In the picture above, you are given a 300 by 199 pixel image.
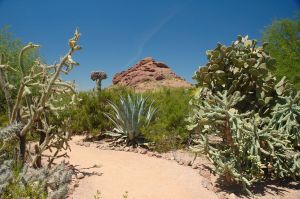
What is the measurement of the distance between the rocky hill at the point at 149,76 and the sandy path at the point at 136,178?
4689 cm

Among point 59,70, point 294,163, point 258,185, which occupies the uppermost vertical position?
point 59,70

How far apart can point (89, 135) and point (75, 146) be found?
1.42 m

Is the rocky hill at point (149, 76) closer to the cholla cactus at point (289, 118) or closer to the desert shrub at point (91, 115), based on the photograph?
the desert shrub at point (91, 115)

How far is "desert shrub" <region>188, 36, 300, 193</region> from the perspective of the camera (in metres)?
4.98

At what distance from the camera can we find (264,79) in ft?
18.9

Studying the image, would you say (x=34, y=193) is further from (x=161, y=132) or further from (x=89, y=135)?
(x=89, y=135)

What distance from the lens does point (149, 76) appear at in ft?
194

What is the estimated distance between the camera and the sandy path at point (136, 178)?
4766mm

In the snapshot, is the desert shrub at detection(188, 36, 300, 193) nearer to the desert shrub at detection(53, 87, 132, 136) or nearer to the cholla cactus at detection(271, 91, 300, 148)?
the cholla cactus at detection(271, 91, 300, 148)

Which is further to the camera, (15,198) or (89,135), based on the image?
(89,135)

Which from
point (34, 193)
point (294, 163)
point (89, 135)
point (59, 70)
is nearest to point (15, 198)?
point (34, 193)

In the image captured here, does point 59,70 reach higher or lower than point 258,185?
higher

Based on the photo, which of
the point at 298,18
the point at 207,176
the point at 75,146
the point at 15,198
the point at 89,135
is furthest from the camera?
the point at 298,18

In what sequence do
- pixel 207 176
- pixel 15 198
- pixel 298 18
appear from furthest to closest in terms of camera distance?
1. pixel 298 18
2. pixel 207 176
3. pixel 15 198
